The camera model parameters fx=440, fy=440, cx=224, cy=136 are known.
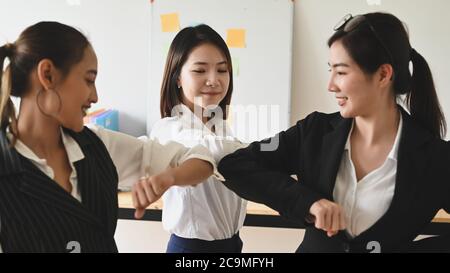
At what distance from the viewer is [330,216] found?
837mm

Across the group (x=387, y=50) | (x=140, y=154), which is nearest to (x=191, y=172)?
(x=140, y=154)

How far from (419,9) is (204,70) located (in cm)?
80

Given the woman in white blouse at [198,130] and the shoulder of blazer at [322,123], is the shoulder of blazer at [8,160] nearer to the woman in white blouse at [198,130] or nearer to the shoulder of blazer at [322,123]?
the woman in white blouse at [198,130]

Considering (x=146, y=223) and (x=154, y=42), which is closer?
(x=154, y=42)

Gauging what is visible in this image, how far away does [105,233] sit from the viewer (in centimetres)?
85

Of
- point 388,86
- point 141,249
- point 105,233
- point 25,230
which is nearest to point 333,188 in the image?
point 388,86

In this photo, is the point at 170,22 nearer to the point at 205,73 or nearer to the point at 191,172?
the point at 205,73

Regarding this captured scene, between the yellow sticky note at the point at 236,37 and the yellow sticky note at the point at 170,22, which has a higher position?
the yellow sticky note at the point at 170,22

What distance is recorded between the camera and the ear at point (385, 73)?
2.85 ft

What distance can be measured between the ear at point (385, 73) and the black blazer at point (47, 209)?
1.93 feet

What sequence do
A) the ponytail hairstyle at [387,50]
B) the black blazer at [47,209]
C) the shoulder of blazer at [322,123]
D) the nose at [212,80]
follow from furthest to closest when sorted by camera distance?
1. the nose at [212,80]
2. the shoulder of blazer at [322,123]
3. the ponytail hairstyle at [387,50]
4. the black blazer at [47,209]

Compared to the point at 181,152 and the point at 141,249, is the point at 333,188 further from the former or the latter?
the point at 141,249

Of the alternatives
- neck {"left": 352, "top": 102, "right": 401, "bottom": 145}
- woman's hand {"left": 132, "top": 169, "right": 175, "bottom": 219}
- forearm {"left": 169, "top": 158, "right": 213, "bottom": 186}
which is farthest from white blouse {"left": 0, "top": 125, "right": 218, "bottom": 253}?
neck {"left": 352, "top": 102, "right": 401, "bottom": 145}

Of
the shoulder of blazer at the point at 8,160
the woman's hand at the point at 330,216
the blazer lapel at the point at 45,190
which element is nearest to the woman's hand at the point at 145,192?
the blazer lapel at the point at 45,190
